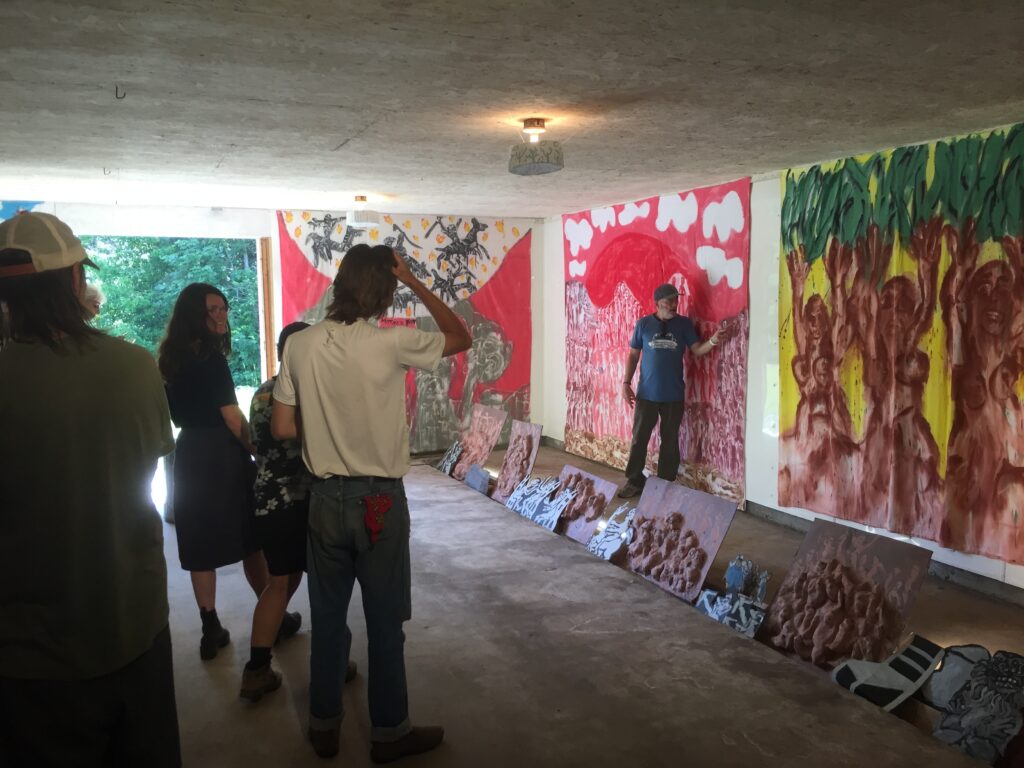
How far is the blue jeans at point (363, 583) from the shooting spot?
2.22m

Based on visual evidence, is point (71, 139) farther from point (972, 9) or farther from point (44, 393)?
point (972, 9)

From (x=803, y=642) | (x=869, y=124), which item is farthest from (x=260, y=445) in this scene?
(x=869, y=124)

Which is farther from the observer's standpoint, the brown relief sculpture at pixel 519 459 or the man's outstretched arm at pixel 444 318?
the brown relief sculpture at pixel 519 459

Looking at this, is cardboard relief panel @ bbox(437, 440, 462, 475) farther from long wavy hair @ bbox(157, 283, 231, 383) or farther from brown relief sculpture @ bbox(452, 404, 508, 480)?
long wavy hair @ bbox(157, 283, 231, 383)

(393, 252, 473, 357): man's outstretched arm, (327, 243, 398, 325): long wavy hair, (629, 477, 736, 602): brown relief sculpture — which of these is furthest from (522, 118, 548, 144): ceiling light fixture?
(629, 477, 736, 602): brown relief sculpture

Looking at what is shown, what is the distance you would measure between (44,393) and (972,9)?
255 cm

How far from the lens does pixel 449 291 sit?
26.2 feet

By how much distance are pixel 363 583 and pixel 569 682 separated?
113cm

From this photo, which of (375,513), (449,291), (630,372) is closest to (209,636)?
(375,513)

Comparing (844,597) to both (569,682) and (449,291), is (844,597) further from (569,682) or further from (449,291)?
(449,291)

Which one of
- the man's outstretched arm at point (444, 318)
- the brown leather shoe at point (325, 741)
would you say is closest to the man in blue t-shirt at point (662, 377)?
the man's outstretched arm at point (444, 318)

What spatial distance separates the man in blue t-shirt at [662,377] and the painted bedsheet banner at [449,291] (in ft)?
7.22

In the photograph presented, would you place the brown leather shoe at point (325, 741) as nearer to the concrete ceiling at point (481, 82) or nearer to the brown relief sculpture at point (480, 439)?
the concrete ceiling at point (481, 82)

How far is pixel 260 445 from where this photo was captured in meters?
2.61
